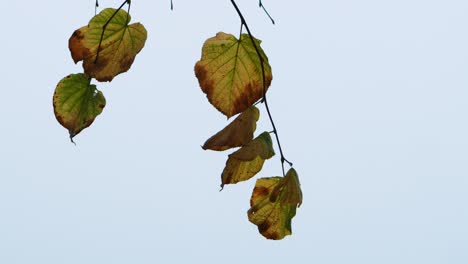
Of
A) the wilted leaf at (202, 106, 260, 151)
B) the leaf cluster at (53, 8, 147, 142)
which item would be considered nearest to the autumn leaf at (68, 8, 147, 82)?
the leaf cluster at (53, 8, 147, 142)

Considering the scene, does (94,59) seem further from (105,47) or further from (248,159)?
(248,159)

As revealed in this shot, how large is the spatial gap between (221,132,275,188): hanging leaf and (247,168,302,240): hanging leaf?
34 mm

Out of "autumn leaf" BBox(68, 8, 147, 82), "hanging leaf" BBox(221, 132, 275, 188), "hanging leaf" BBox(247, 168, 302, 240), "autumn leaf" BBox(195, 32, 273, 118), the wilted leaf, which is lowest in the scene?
"hanging leaf" BBox(247, 168, 302, 240)

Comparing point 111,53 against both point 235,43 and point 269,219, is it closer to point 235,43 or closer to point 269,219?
point 235,43

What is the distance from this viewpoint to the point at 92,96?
2.42 ft

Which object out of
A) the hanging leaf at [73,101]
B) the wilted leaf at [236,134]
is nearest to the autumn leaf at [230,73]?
the wilted leaf at [236,134]

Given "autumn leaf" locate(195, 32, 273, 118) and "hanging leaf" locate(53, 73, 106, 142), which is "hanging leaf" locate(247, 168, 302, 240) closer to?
"autumn leaf" locate(195, 32, 273, 118)

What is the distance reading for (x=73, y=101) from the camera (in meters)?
0.72

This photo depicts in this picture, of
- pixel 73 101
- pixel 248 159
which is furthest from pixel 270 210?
pixel 73 101

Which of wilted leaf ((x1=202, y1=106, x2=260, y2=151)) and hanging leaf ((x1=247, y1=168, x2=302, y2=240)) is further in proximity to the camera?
hanging leaf ((x1=247, y1=168, x2=302, y2=240))

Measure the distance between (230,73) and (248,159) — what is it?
0.34 feet

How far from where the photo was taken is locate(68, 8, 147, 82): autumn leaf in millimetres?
668

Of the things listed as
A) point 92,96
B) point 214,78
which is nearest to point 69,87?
point 92,96

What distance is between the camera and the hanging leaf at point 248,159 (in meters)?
0.62
